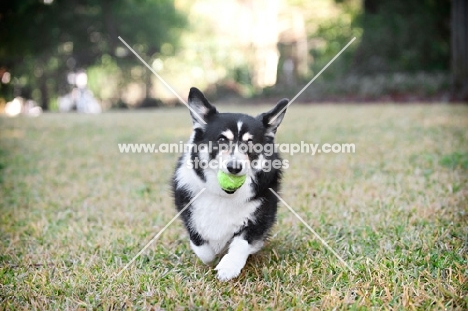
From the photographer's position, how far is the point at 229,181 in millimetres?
2424

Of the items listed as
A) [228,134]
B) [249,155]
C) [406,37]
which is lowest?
[406,37]

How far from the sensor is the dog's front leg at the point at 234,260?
239 centimetres

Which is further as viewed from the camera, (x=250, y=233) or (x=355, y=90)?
(x=355, y=90)

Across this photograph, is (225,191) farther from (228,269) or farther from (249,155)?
(228,269)

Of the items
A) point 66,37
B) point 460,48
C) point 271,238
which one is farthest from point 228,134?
point 66,37

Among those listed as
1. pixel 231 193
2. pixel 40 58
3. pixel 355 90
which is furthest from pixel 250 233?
pixel 40 58

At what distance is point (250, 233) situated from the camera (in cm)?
257

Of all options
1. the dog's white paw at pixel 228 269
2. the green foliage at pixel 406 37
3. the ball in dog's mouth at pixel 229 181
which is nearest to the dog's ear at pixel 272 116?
the ball in dog's mouth at pixel 229 181

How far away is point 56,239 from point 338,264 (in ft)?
6.44

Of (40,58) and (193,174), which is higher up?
(193,174)

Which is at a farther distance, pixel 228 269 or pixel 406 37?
pixel 406 37

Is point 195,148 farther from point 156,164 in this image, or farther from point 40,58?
point 40,58

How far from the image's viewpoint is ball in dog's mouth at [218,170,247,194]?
2.42 m

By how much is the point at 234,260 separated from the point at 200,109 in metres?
0.92
